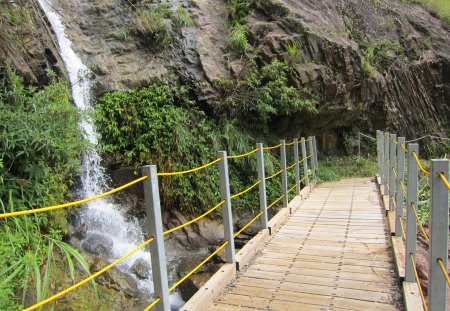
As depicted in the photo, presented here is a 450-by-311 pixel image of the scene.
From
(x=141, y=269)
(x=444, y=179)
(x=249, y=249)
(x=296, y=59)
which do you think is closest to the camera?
(x=444, y=179)

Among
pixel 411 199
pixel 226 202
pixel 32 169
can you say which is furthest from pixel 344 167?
pixel 32 169

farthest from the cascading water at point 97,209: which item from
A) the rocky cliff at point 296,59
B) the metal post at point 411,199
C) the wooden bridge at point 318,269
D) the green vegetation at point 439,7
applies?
the green vegetation at point 439,7

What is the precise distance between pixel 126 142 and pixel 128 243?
6.71 feet

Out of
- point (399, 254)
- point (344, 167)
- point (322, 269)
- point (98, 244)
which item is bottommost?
point (98, 244)

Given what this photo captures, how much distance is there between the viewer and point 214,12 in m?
10.2

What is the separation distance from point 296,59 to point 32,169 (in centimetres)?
654

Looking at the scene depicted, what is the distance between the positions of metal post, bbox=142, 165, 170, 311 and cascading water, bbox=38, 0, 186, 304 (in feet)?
10.9

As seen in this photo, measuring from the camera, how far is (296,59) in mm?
9039

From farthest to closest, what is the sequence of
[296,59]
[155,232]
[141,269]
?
[296,59]
[141,269]
[155,232]

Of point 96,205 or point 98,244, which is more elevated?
point 96,205

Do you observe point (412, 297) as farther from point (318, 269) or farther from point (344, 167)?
point (344, 167)

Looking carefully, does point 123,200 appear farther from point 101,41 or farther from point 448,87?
point 448,87

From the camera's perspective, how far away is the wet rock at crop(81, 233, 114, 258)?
19.9 ft

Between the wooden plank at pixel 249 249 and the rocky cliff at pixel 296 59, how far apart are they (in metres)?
4.35
